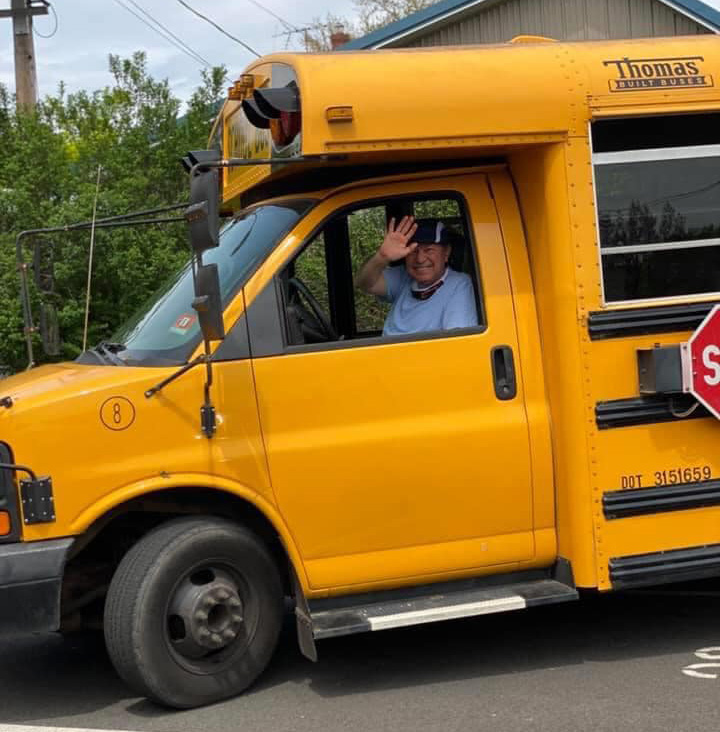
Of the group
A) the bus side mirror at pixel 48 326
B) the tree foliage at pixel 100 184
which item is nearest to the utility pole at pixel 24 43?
the tree foliage at pixel 100 184

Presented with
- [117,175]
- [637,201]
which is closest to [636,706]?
[637,201]

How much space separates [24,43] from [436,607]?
1422cm

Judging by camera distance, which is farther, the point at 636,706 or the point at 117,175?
the point at 117,175

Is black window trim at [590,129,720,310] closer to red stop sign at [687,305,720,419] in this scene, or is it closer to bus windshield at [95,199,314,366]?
red stop sign at [687,305,720,419]

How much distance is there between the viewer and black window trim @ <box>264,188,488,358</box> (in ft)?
16.4

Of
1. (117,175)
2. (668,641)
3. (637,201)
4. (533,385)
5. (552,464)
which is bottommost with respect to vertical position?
(668,641)

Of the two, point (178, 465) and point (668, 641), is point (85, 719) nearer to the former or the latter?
point (178, 465)

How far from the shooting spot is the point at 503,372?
5.17 m

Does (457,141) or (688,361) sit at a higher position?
(457,141)

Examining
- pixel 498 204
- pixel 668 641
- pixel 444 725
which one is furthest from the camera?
pixel 668 641

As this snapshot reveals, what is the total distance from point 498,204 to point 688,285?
3.08 feet

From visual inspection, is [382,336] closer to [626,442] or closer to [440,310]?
[440,310]

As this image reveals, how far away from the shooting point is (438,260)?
542 centimetres

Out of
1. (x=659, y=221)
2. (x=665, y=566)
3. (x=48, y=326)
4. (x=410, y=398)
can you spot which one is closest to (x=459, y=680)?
(x=665, y=566)
